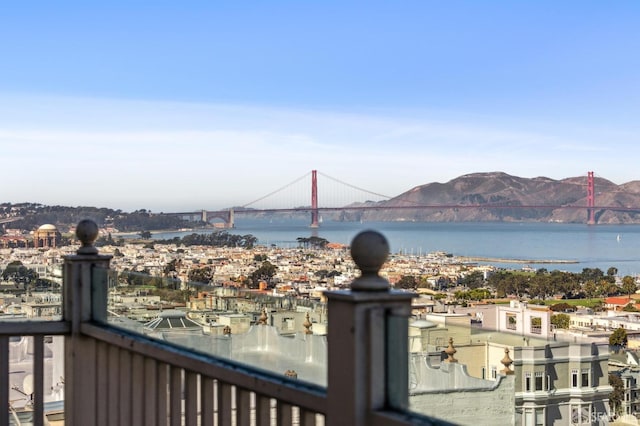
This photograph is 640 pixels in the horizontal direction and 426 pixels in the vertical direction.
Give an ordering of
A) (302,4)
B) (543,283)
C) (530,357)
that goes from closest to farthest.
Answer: (530,357) → (543,283) → (302,4)

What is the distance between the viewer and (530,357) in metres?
1.32

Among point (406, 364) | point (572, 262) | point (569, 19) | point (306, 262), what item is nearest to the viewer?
point (406, 364)

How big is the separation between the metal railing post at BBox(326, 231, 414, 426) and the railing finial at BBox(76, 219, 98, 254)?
4.67ft

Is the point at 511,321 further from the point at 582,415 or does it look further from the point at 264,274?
the point at 264,274

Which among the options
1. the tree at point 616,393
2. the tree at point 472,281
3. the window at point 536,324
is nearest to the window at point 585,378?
the tree at point 616,393

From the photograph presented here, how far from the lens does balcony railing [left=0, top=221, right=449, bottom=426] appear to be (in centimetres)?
148

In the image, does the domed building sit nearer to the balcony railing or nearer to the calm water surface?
the balcony railing

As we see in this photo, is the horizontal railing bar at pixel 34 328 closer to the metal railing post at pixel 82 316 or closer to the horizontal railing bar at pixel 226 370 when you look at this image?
the metal railing post at pixel 82 316

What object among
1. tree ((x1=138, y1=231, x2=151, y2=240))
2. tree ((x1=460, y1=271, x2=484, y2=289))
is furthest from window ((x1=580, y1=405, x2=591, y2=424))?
tree ((x1=138, y1=231, x2=151, y2=240))

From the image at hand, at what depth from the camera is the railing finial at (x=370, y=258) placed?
1.48 meters

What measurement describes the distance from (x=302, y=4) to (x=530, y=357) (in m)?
59.8

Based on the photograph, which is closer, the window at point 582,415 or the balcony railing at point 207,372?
the window at point 582,415

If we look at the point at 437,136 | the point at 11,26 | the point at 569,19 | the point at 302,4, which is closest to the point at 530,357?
the point at 11,26

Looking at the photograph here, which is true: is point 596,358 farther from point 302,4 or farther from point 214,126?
point 214,126
